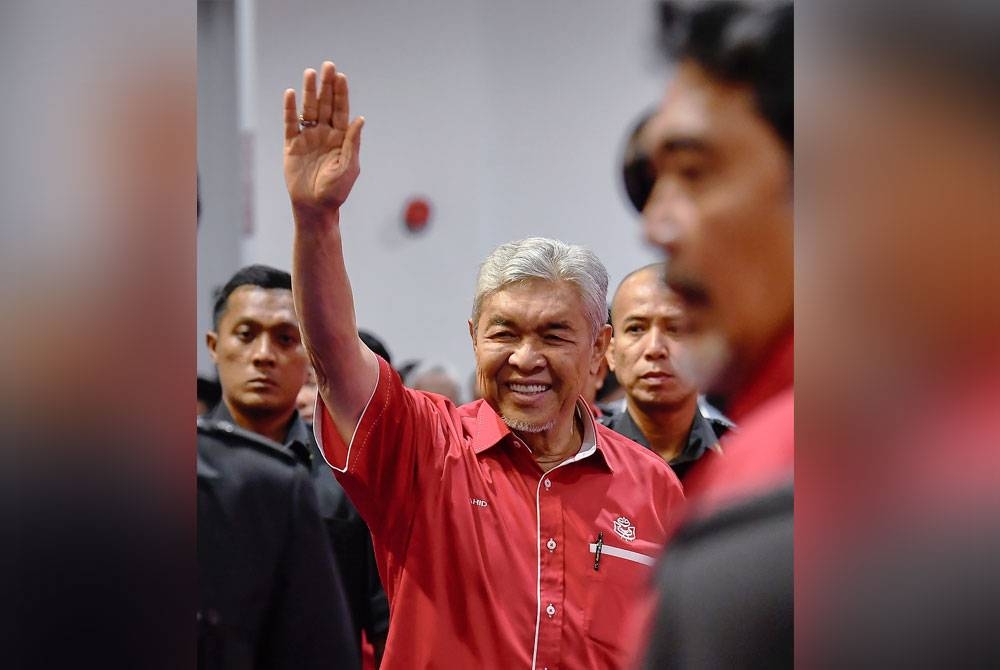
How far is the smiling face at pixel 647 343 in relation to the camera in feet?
4.41

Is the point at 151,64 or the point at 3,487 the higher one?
the point at 151,64

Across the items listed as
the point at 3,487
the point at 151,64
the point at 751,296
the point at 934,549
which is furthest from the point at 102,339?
the point at 934,549

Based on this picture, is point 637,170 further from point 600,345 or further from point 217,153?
point 217,153

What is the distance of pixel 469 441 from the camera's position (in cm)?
137

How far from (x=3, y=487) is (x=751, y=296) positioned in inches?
30.6

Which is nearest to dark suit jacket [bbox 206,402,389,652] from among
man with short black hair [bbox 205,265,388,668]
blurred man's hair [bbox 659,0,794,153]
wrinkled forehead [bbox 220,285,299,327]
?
man with short black hair [bbox 205,265,388,668]

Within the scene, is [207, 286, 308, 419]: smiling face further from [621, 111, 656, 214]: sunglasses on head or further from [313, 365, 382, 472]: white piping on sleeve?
[621, 111, 656, 214]: sunglasses on head

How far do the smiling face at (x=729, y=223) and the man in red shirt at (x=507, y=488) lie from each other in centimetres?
24

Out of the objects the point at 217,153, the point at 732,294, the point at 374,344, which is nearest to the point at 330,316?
the point at 374,344

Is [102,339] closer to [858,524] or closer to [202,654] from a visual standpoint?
[202,654]

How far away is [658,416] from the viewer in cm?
139

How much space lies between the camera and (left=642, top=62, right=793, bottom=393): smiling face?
103 cm

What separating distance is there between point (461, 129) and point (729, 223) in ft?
1.40

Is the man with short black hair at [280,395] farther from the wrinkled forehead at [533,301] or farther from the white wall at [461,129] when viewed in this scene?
the wrinkled forehead at [533,301]
